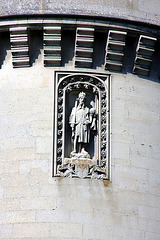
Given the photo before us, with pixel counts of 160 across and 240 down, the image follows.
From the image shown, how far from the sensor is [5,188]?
20.4 meters

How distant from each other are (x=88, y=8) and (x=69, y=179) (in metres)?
4.38

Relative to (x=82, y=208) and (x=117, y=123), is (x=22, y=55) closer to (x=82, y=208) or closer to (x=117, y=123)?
(x=117, y=123)

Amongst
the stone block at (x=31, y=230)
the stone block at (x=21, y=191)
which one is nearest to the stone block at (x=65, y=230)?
the stone block at (x=31, y=230)

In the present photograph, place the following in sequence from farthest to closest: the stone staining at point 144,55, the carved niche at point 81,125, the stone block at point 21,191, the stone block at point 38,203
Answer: the stone staining at point 144,55
the carved niche at point 81,125
the stone block at point 21,191
the stone block at point 38,203

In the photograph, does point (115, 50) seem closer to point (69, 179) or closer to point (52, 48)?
point (52, 48)

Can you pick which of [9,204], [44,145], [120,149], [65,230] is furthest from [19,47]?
[65,230]

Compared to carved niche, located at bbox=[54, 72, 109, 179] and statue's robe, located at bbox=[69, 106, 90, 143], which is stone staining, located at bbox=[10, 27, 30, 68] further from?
statue's robe, located at bbox=[69, 106, 90, 143]

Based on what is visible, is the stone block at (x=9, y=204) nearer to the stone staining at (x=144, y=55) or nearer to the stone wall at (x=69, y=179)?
the stone wall at (x=69, y=179)

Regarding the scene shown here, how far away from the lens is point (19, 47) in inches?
861

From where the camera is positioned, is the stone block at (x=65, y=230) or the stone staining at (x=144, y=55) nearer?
the stone block at (x=65, y=230)

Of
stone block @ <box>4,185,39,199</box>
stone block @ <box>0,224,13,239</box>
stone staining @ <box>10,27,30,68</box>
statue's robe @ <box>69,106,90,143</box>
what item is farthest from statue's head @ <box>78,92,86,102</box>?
stone block @ <box>0,224,13,239</box>

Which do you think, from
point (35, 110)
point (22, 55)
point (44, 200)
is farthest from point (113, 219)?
point (22, 55)

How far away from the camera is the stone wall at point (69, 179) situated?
2005 centimetres

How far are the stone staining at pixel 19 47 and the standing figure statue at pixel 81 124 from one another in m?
1.71
